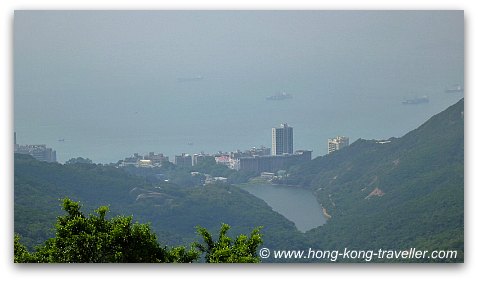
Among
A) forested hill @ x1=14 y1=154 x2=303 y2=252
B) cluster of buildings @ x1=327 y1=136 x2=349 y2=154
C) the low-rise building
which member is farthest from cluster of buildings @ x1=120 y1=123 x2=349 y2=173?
the low-rise building

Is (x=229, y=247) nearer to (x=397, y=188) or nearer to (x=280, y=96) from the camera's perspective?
(x=280, y=96)

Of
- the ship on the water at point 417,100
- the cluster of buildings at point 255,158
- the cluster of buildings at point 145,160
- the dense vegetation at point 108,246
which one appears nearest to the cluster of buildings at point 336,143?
the cluster of buildings at point 255,158

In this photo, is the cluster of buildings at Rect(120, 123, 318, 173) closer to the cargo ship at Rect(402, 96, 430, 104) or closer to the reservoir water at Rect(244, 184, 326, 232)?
the reservoir water at Rect(244, 184, 326, 232)

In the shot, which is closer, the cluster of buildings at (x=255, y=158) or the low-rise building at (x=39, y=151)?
the low-rise building at (x=39, y=151)

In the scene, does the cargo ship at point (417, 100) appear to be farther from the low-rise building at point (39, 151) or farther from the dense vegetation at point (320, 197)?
the low-rise building at point (39, 151)

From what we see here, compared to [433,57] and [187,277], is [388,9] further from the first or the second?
[187,277]

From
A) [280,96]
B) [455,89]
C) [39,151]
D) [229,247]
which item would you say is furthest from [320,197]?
[39,151]

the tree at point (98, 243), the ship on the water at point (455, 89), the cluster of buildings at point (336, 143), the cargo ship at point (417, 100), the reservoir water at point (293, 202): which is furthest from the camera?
the reservoir water at point (293, 202)

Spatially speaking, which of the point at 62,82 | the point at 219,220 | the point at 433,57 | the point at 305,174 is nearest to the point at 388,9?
the point at 433,57
